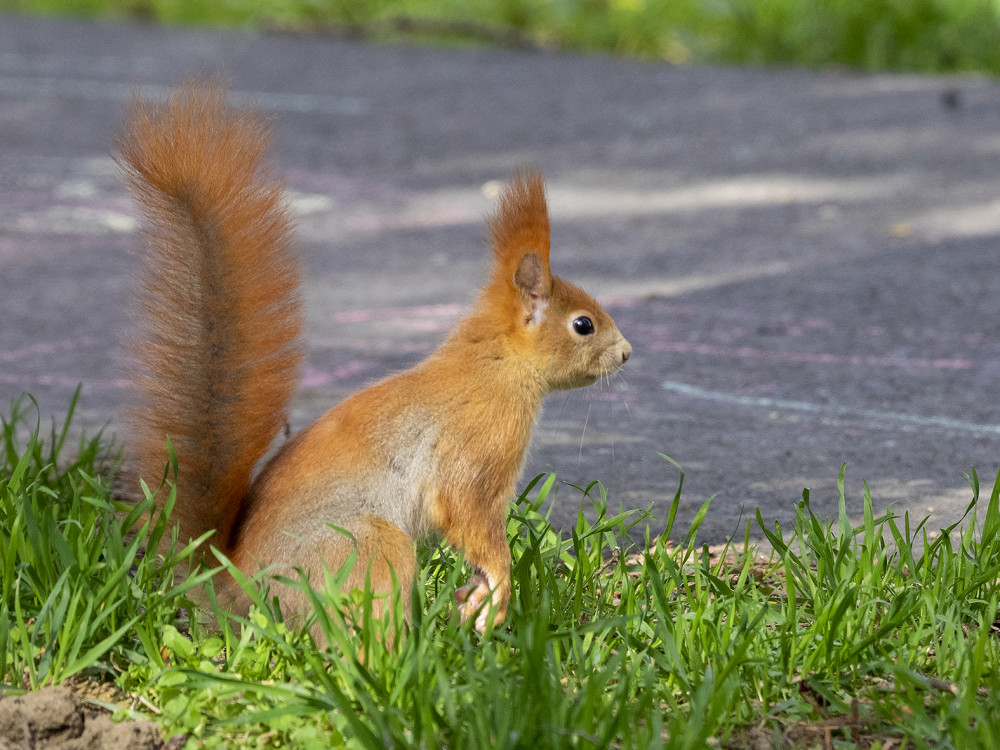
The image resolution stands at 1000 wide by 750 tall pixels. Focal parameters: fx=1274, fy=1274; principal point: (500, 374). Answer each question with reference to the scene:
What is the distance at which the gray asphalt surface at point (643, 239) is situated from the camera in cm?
390

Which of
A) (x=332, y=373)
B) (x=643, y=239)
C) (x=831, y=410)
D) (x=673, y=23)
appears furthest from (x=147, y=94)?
(x=831, y=410)

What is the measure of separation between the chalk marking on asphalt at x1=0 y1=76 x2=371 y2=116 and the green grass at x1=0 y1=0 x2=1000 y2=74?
196cm

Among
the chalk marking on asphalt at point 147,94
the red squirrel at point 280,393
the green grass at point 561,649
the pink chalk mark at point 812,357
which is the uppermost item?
the chalk marking on asphalt at point 147,94

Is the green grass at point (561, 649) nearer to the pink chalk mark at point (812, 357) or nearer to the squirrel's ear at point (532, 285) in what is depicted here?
the squirrel's ear at point (532, 285)

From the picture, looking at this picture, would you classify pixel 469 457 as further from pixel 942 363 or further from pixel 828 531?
pixel 942 363

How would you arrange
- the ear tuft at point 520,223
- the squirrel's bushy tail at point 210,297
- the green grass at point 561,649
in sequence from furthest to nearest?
the ear tuft at point 520,223 → the squirrel's bushy tail at point 210,297 → the green grass at point 561,649

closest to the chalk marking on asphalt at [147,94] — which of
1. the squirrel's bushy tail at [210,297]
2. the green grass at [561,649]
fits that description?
the squirrel's bushy tail at [210,297]

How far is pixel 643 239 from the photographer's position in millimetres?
6230

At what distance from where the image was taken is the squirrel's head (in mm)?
2520

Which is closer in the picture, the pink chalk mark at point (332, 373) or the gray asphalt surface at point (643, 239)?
the gray asphalt surface at point (643, 239)

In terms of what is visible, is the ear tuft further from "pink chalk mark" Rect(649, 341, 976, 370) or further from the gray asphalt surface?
"pink chalk mark" Rect(649, 341, 976, 370)

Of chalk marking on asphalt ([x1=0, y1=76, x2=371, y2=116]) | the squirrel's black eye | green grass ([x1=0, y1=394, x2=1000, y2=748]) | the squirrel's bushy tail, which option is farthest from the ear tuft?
chalk marking on asphalt ([x1=0, y1=76, x2=371, y2=116])

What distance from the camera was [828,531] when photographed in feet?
9.11

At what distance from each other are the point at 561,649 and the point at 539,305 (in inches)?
26.9
